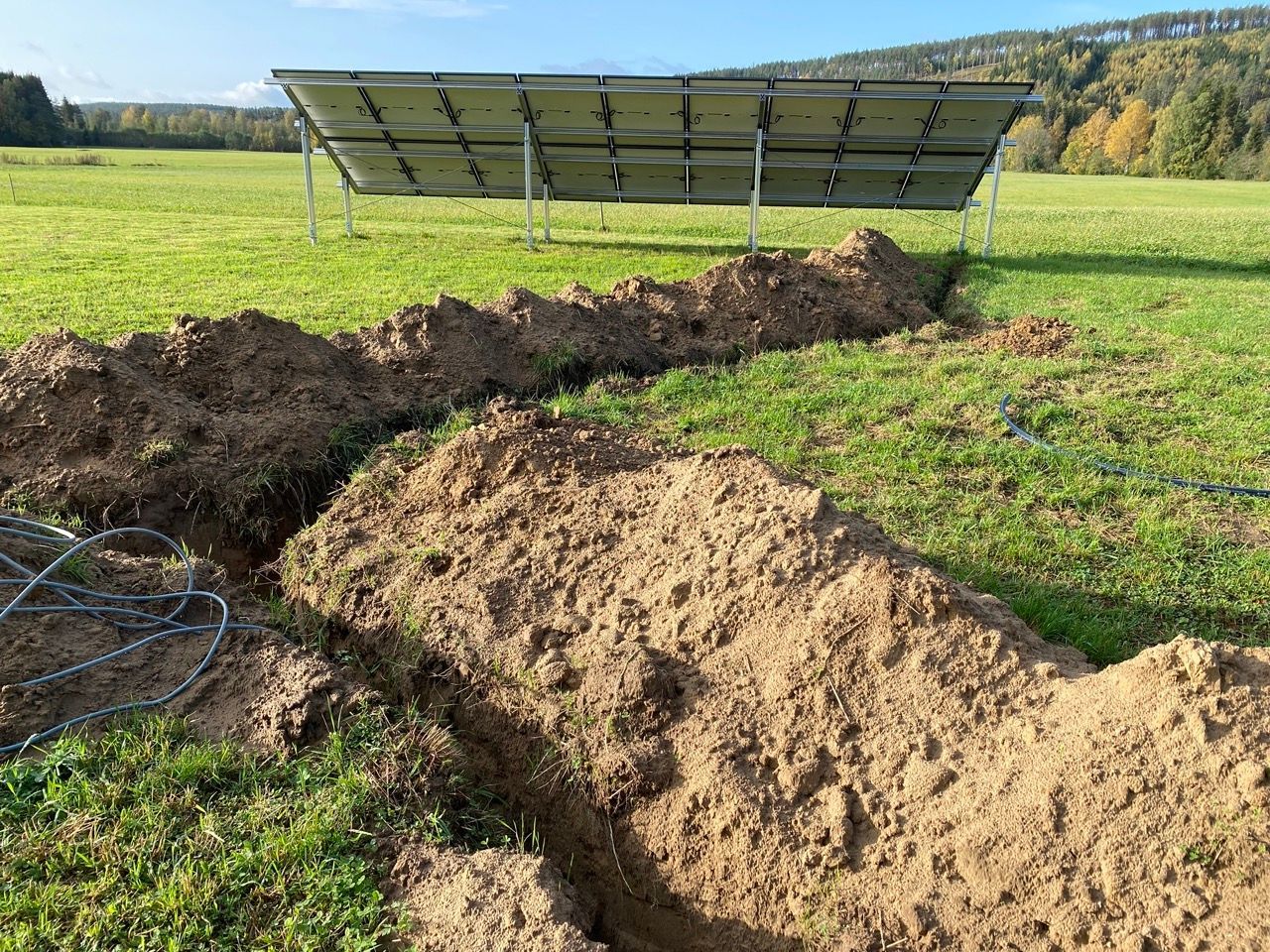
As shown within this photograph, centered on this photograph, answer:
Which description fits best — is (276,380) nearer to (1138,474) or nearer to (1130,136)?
(1138,474)

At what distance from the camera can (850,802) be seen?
8.40 ft

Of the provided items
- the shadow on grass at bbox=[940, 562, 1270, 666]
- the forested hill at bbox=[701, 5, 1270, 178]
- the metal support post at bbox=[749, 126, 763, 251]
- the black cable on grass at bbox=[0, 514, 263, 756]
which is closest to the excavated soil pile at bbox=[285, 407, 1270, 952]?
the shadow on grass at bbox=[940, 562, 1270, 666]

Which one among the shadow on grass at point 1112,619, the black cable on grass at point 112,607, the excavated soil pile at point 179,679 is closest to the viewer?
Result: the excavated soil pile at point 179,679

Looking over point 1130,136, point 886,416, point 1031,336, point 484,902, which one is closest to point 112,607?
point 484,902

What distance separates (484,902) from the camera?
7.27 feet

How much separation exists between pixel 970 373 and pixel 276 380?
5.60 metres

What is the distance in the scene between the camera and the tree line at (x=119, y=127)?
58.8 m

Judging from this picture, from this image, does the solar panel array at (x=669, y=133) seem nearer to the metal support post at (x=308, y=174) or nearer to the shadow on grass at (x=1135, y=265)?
the metal support post at (x=308, y=174)

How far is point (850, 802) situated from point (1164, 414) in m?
4.99

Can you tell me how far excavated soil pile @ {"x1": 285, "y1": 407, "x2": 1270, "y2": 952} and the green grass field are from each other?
0.83m

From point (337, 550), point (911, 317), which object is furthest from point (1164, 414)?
point (337, 550)

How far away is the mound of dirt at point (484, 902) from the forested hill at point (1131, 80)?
31679mm

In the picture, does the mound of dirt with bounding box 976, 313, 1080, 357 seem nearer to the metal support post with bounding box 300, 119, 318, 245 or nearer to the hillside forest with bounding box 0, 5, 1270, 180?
the metal support post with bounding box 300, 119, 318, 245

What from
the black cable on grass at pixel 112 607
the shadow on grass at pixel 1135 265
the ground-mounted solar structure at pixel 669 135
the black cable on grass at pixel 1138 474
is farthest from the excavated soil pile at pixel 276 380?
the shadow on grass at pixel 1135 265
